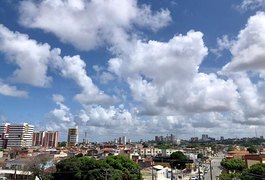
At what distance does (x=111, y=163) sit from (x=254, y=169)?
22.9m

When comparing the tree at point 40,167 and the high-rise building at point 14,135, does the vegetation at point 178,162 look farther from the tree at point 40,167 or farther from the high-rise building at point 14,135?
the high-rise building at point 14,135

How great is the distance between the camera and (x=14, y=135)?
605ft

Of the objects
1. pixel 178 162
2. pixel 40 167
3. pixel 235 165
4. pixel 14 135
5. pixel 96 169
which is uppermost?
pixel 14 135

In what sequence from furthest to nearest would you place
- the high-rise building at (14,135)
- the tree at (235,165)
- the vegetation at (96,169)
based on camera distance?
1. the high-rise building at (14,135)
2. the tree at (235,165)
3. the vegetation at (96,169)

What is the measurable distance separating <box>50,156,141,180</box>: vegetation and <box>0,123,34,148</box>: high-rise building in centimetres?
13359

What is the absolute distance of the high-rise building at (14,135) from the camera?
18012 centimetres

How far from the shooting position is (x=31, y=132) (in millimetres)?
196750

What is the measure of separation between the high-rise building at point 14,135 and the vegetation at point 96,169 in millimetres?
133588

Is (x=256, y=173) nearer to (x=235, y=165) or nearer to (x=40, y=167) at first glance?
(x=235, y=165)

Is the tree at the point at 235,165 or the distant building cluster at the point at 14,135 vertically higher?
the distant building cluster at the point at 14,135

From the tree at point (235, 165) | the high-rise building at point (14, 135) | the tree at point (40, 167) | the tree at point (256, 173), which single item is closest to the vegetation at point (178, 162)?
the tree at point (235, 165)

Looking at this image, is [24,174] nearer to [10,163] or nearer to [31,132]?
[10,163]

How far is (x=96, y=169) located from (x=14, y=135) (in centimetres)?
14604

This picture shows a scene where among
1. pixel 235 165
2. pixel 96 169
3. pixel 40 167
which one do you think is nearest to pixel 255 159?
pixel 235 165
